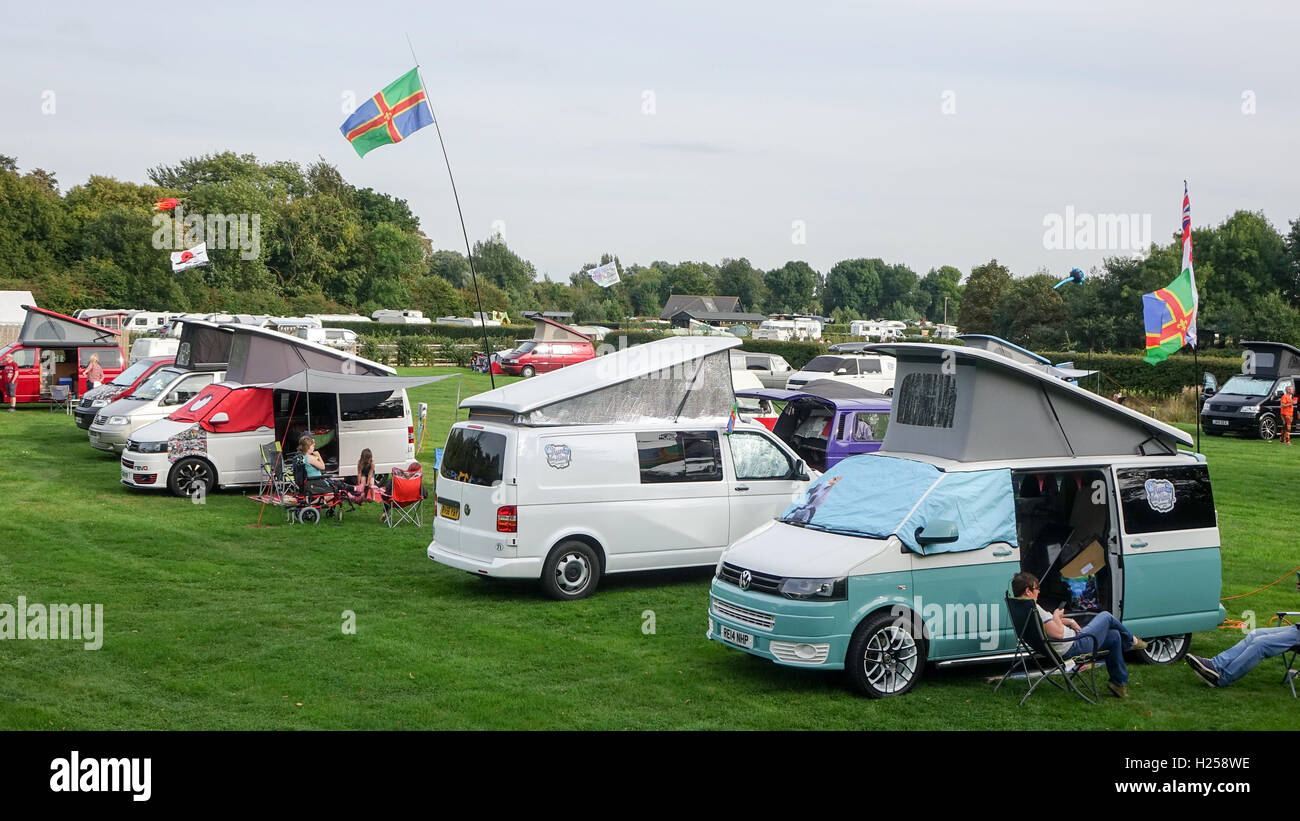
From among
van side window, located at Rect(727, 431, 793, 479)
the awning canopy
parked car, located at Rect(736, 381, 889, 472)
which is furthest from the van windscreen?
parked car, located at Rect(736, 381, 889, 472)

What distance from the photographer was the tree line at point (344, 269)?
5525 centimetres

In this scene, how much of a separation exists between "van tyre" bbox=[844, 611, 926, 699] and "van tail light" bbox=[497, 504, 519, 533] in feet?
13.8

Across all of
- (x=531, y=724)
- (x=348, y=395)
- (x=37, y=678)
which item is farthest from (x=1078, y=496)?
(x=348, y=395)

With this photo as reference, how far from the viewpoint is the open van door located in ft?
30.2

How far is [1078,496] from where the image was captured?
9.81 meters

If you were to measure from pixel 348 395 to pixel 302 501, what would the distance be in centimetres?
295

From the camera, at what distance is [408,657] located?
31.2ft

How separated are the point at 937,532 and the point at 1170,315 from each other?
1262 cm

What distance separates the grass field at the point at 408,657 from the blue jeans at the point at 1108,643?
0.23 metres

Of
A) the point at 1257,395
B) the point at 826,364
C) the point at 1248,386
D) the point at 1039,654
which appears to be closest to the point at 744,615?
the point at 1039,654

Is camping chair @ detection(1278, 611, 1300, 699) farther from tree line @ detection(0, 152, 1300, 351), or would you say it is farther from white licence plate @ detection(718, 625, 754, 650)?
tree line @ detection(0, 152, 1300, 351)

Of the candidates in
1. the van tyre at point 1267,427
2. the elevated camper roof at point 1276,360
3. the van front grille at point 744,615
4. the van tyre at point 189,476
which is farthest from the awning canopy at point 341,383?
the elevated camper roof at point 1276,360

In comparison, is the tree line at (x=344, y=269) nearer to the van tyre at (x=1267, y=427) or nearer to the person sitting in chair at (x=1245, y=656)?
the van tyre at (x=1267, y=427)
